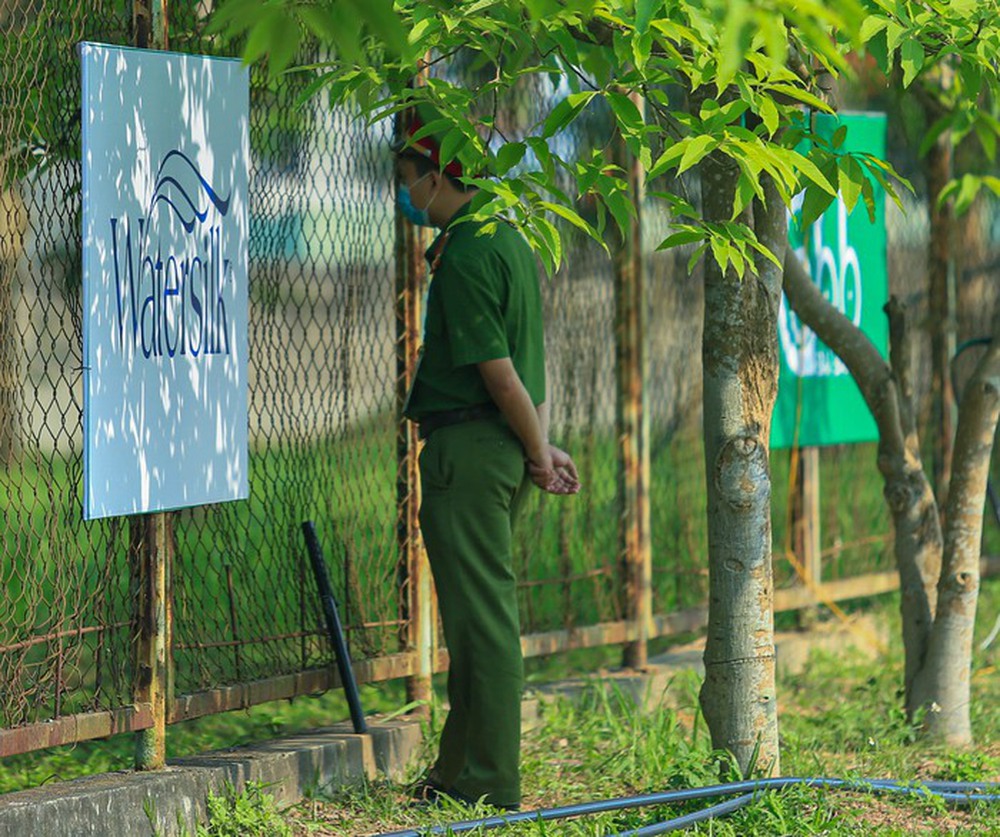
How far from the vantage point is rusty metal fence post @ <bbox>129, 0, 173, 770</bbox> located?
4723 millimetres

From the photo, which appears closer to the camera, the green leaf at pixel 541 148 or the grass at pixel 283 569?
the green leaf at pixel 541 148

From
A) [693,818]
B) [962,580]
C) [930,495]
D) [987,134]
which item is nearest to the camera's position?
[693,818]

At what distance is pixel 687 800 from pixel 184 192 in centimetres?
224

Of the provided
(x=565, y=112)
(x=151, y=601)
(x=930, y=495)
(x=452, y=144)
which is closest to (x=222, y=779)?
(x=151, y=601)

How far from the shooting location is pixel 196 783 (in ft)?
15.5

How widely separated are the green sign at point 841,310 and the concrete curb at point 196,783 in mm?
2589

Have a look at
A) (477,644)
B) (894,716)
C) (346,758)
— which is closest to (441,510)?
(477,644)

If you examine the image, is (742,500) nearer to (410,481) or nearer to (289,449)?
(410,481)

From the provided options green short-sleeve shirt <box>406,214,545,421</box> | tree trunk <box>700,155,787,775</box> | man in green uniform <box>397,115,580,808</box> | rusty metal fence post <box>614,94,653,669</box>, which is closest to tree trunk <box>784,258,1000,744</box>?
rusty metal fence post <box>614,94,653,669</box>

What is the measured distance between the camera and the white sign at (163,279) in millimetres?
4449

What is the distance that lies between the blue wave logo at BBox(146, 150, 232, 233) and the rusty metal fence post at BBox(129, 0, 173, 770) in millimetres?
340

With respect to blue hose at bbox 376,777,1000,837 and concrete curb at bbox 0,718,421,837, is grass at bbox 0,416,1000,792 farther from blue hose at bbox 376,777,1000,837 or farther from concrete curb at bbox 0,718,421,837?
blue hose at bbox 376,777,1000,837

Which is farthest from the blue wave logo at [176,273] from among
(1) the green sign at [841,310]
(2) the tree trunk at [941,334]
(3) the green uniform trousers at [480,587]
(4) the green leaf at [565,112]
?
(2) the tree trunk at [941,334]

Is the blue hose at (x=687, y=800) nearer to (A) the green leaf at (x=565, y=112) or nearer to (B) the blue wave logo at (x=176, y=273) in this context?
(B) the blue wave logo at (x=176, y=273)
